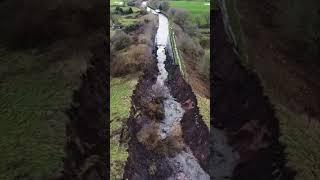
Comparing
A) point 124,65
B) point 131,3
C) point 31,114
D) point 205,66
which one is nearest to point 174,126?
point 124,65

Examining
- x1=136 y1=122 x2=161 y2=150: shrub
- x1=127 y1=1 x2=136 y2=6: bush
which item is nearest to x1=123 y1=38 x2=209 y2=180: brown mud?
x1=136 y1=122 x2=161 y2=150: shrub

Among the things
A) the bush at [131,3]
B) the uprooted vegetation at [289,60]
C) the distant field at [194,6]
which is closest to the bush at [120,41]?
the distant field at [194,6]

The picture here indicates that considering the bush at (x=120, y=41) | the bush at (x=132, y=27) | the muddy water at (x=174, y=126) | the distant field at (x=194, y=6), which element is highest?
the distant field at (x=194, y=6)

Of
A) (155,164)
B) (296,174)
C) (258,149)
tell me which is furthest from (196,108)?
(296,174)

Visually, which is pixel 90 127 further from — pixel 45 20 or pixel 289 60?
pixel 289 60

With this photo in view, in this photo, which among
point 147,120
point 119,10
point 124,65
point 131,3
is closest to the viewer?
point 147,120

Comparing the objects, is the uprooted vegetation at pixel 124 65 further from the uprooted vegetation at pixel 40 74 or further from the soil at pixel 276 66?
the soil at pixel 276 66

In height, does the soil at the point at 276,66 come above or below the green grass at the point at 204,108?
above

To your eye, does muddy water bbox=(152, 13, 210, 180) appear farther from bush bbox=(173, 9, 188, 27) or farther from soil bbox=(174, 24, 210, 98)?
bush bbox=(173, 9, 188, 27)
